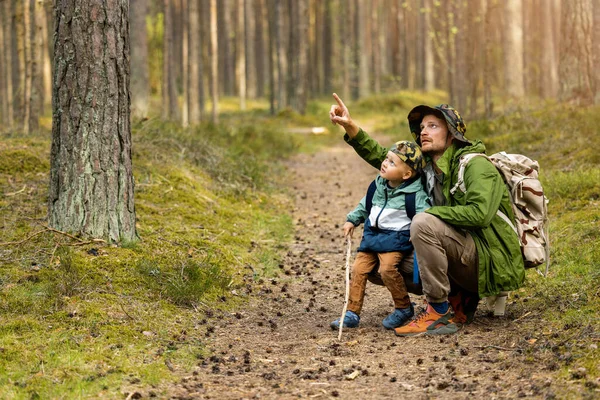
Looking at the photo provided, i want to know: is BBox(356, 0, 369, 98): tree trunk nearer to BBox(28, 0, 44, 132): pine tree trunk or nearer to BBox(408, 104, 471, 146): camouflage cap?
BBox(28, 0, 44, 132): pine tree trunk

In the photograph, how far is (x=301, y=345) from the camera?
5.39 metres

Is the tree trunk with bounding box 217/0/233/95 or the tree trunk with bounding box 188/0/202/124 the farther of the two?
the tree trunk with bounding box 217/0/233/95

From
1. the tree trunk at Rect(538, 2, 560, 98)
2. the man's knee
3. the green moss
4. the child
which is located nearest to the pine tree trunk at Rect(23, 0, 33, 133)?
the green moss

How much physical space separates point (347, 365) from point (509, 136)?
853 centimetres

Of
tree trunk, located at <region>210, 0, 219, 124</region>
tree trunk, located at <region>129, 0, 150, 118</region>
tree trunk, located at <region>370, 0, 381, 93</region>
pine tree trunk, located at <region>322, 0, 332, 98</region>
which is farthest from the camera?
pine tree trunk, located at <region>322, 0, 332, 98</region>

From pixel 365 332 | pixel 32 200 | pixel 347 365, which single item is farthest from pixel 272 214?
pixel 347 365

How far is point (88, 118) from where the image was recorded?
6.38 metres

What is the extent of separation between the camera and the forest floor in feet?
14.2

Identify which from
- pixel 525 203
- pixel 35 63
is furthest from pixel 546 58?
pixel 525 203

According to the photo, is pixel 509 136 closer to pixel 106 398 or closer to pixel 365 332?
pixel 365 332

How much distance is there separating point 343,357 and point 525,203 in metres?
1.86

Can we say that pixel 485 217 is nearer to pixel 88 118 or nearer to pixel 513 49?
pixel 88 118

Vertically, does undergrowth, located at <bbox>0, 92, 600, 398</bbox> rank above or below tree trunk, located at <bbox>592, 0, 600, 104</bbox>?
below

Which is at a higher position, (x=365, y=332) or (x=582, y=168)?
(x=582, y=168)
